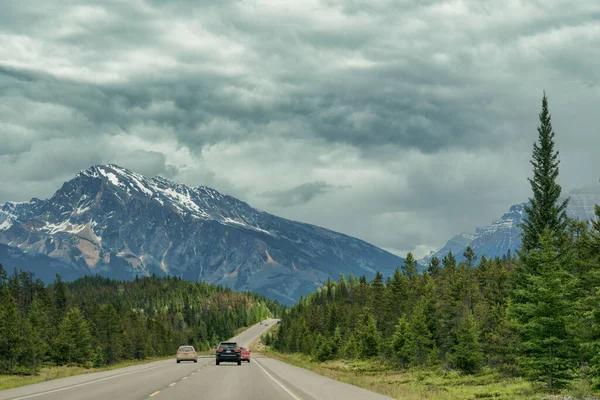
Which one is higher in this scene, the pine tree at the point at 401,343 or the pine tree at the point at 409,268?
the pine tree at the point at 409,268

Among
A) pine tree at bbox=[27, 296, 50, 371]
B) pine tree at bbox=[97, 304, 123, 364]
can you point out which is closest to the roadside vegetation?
pine tree at bbox=[97, 304, 123, 364]

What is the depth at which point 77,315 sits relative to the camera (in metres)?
95.8

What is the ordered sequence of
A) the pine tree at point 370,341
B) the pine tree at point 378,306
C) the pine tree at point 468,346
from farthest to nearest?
1. the pine tree at point 378,306
2. the pine tree at point 370,341
3. the pine tree at point 468,346

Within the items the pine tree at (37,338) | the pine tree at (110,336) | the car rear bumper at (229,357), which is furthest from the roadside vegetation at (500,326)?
the pine tree at (37,338)

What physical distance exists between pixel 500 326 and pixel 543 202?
2402cm

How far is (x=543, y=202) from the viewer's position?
7094cm

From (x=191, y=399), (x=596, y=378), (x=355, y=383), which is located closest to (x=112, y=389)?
(x=191, y=399)

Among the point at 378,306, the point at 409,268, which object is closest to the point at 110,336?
the point at 378,306

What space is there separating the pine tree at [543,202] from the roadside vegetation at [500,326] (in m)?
0.11

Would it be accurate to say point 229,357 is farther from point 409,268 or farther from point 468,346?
point 409,268

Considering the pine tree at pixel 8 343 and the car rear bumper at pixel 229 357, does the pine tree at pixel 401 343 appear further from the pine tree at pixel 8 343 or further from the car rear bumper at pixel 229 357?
the pine tree at pixel 8 343

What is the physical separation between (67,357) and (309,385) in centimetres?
7238

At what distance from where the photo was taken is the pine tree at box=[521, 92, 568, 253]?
68812 mm

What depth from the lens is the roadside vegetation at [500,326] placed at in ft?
102
